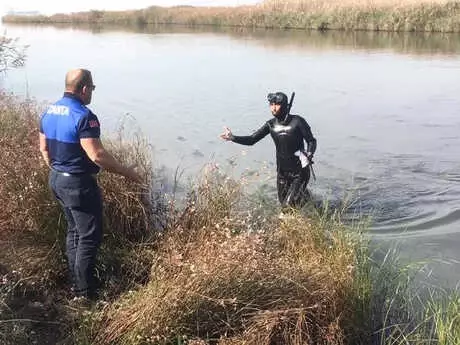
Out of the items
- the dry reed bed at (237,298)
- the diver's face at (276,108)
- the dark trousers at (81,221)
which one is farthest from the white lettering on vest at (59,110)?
the diver's face at (276,108)

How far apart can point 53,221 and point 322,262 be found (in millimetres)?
2399

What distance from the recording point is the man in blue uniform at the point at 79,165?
13.3 feet

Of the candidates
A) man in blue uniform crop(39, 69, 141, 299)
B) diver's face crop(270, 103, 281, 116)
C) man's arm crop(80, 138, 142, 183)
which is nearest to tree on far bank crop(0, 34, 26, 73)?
diver's face crop(270, 103, 281, 116)

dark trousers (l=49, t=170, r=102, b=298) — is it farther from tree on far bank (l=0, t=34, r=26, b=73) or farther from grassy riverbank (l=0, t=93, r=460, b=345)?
tree on far bank (l=0, t=34, r=26, b=73)

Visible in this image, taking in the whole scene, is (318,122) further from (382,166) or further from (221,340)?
(221,340)

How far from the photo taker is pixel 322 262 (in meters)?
4.38

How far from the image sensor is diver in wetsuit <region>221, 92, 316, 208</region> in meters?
6.53

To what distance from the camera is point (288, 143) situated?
667 centimetres

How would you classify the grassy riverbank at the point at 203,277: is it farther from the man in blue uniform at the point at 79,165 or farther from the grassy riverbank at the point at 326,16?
the grassy riverbank at the point at 326,16

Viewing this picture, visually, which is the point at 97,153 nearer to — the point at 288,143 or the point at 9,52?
the point at 288,143

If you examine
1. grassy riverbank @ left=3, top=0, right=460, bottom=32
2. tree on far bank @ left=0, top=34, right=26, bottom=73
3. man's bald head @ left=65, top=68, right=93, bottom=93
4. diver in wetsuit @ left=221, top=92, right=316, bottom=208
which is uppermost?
grassy riverbank @ left=3, top=0, right=460, bottom=32

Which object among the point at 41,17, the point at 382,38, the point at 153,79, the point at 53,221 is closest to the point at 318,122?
the point at 153,79

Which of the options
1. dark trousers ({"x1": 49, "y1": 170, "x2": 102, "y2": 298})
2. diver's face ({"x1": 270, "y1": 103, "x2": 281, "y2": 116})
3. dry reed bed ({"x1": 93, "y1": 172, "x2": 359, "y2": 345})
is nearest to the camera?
dry reed bed ({"x1": 93, "y1": 172, "x2": 359, "y2": 345})

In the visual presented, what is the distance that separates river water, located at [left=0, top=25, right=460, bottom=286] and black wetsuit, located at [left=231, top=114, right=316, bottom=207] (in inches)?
14.1
